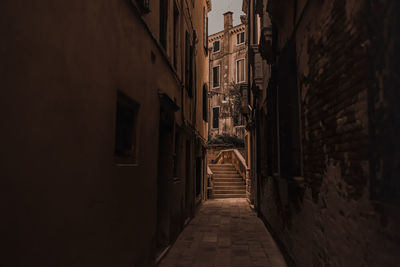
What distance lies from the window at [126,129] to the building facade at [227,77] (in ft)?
87.5

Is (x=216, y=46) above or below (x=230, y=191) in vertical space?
above

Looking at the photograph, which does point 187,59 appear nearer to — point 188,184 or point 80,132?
point 188,184

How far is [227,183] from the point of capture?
18.5 metres

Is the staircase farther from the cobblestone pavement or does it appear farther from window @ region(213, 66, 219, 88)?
window @ region(213, 66, 219, 88)

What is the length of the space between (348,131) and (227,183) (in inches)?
625

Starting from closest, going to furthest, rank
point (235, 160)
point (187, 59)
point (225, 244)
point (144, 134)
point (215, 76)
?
point (144, 134) < point (225, 244) < point (187, 59) < point (235, 160) < point (215, 76)

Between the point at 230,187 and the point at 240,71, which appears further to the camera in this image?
the point at 240,71

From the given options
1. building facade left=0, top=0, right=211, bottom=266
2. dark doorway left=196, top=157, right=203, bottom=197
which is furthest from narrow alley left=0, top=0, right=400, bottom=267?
dark doorway left=196, top=157, right=203, bottom=197

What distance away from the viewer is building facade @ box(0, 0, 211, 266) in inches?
79.4

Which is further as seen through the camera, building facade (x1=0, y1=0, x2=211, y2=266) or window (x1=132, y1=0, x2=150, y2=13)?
window (x1=132, y1=0, x2=150, y2=13)

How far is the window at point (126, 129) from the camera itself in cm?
415

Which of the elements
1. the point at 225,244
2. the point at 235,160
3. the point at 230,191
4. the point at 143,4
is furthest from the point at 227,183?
the point at 143,4

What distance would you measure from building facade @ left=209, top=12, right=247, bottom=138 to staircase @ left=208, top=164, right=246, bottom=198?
11.3 metres

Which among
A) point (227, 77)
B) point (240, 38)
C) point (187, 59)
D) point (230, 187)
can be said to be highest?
point (240, 38)
